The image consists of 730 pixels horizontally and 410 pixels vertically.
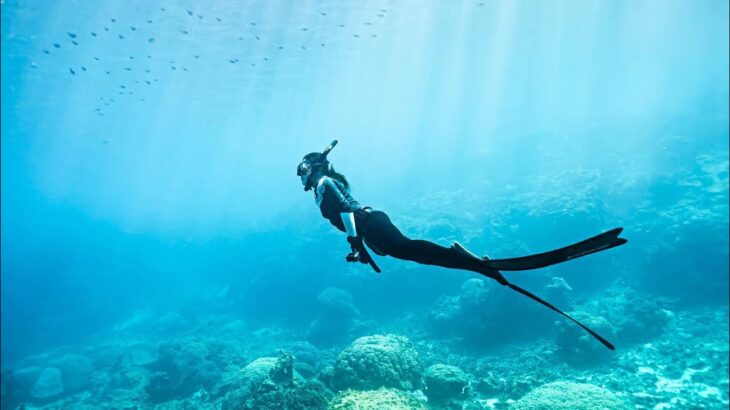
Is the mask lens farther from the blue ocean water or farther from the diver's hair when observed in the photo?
the blue ocean water

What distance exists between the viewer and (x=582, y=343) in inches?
472

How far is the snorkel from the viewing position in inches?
197

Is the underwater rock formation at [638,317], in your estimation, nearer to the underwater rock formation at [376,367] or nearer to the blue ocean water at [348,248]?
the blue ocean water at [348,248]

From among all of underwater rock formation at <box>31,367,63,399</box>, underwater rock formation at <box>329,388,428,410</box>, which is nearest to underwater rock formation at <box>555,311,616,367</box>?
underwater rock formation at <box>329,388,428,410</box>

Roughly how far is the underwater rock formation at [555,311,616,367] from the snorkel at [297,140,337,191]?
39.1 feet

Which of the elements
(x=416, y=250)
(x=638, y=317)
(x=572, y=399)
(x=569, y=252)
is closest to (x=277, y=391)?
(x=416, y=250)

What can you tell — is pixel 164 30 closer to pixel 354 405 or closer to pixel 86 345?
pixel 86 345

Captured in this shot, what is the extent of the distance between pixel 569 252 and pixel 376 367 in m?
8.40

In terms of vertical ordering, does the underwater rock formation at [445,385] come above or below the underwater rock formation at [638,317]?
below

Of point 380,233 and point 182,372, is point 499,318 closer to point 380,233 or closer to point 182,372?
point 380,233

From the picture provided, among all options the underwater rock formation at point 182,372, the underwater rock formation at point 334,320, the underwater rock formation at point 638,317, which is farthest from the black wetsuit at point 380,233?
the underwater rock formation at point 334,320

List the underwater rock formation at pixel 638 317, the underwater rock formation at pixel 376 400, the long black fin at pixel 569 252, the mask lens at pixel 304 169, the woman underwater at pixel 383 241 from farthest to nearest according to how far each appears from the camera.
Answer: the underwater rock formation at pixel 638 317 < the underwater rock formation at pixel 376 400 < the mask lens at pixel 304 169 < the woman underwater at pixel 383 241 < the long black fin at pixel 569 252

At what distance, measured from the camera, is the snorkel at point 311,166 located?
4991mm

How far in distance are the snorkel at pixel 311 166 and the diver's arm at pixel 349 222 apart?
1.02 metres
